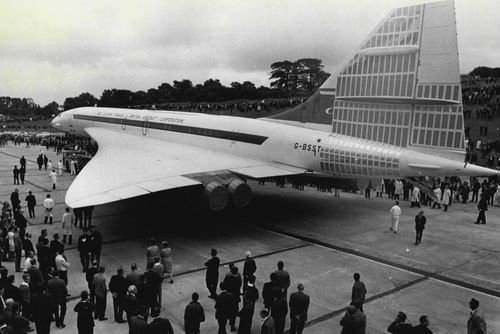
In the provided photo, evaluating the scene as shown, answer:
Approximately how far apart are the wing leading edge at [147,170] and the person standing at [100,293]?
415 centimetres

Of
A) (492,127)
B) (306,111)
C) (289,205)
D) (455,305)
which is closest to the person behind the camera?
(455,305)

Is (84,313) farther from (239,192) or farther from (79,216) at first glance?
(79,216)

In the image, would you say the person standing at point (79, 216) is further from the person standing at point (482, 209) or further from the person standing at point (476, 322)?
the person standing at point (482, 209)

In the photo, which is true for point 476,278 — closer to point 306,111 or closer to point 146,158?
point 306,111

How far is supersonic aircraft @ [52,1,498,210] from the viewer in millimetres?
12430

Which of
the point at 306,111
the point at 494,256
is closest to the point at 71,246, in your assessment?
the point at 306,111

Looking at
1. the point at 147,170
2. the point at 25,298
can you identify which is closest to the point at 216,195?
the point at 147,170

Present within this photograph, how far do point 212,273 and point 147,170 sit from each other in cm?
696

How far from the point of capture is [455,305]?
936 centimetres

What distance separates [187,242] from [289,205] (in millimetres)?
6744

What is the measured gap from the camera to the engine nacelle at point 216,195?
45.1 ft

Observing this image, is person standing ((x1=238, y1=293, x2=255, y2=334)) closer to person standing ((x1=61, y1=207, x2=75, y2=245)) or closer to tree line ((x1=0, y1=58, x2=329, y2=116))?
person standing ((x1=61, y1=207, x2=75, y2=245))

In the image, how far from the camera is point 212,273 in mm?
9383

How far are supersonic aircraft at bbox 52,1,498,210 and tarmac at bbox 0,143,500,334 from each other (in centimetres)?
158
